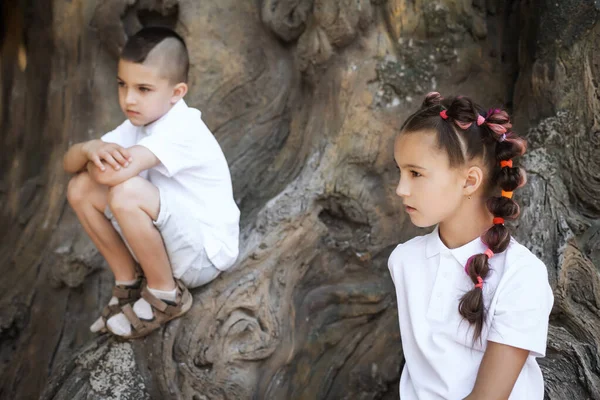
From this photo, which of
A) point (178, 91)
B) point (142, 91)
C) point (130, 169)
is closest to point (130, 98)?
point (142, 91)

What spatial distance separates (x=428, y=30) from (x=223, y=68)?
1.00 metres

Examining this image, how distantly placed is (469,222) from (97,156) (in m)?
1.26

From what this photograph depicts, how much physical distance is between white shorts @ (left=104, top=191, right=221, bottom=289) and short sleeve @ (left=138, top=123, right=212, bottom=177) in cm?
11

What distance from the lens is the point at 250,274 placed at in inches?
109

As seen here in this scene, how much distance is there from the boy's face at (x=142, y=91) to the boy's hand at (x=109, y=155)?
0.20m

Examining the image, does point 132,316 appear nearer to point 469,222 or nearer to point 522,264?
point 469,222

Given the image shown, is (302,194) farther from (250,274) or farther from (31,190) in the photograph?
(31,190)

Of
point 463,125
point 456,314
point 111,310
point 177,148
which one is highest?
point 463,125

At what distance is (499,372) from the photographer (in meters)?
1.79

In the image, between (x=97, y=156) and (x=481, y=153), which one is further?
(x=97, y=156)

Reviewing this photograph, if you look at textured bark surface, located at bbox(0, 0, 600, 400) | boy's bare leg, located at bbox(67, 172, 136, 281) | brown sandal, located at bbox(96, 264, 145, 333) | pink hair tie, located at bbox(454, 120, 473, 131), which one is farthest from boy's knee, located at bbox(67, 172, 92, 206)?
pink hair tie, located at bbox(454, 120, 473, 131)

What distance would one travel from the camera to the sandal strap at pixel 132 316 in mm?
2572

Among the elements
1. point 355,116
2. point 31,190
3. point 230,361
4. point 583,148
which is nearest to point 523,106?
point 583,148

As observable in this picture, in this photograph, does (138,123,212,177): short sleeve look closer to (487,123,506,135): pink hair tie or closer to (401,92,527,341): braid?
(401,92,527,341): braid
